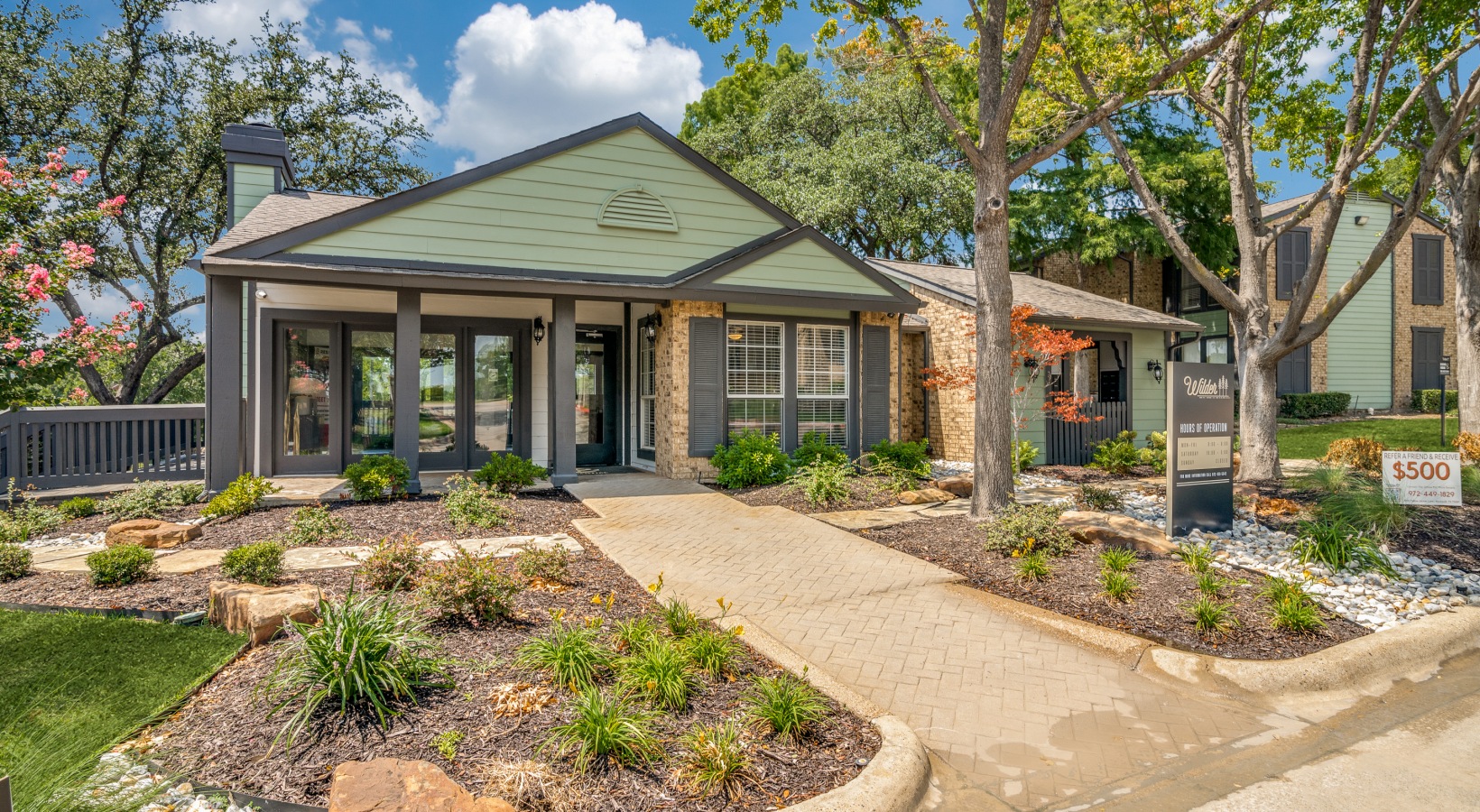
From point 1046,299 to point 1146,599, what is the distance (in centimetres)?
1130

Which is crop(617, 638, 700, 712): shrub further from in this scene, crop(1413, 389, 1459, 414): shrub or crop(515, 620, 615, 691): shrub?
crop(1413, 389, 1459, 414): shrub

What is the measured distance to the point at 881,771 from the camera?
296 cm

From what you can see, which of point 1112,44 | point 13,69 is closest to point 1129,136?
point 1112,44

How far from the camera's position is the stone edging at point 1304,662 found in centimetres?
409

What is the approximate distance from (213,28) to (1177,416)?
23210 mm

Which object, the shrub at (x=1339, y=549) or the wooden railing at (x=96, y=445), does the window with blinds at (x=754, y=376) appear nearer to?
the shrub at (x=1339, y=549)

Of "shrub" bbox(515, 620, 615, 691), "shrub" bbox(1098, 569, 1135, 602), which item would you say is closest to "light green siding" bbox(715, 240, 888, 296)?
Result: "shrub" bbox(1098, 569, 1135, 602)

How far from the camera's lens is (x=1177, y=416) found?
22.5 ft

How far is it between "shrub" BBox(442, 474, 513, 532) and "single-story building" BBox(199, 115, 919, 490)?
1913mm

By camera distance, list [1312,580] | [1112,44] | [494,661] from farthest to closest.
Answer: [1112,44]
[1312,580]
[494,661]

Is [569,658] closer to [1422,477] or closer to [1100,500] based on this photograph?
[1100,500]

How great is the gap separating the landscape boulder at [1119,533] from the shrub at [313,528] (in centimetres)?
680

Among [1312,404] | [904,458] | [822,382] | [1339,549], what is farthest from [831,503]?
[1312,404]

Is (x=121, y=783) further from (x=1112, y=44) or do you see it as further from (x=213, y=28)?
(x=213, y=28)
